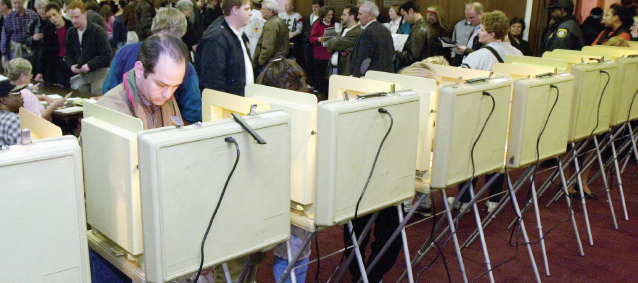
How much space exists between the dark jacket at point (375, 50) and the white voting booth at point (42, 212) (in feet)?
10.6

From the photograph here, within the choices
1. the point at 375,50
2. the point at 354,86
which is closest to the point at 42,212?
the point at 354,86

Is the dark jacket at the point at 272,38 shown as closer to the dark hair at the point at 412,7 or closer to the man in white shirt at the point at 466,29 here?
the dark hair at the point at 412,7

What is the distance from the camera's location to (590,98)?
9.27 ft

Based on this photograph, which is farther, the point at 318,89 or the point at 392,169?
the point at 318,89

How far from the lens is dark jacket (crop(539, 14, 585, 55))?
15.9 ft

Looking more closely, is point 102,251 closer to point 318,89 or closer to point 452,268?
point 452,268

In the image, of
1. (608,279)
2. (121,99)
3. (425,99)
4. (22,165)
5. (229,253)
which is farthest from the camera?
(608,279)

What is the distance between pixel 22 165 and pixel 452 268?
226 cm

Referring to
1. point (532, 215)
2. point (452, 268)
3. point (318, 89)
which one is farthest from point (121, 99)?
point (318, 89)

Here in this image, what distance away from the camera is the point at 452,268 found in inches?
118

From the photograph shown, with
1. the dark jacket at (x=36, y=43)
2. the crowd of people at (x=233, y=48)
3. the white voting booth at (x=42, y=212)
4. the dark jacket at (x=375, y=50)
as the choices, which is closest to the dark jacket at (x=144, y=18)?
the crowd of people at (x=233, y=48)

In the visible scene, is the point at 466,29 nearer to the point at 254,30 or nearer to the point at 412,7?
the point at 412,7

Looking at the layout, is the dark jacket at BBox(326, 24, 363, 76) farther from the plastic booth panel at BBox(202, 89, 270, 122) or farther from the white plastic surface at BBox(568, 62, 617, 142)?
the plastic booth panel at BBox(202, 89, 270, 122)

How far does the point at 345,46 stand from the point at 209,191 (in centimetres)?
410
